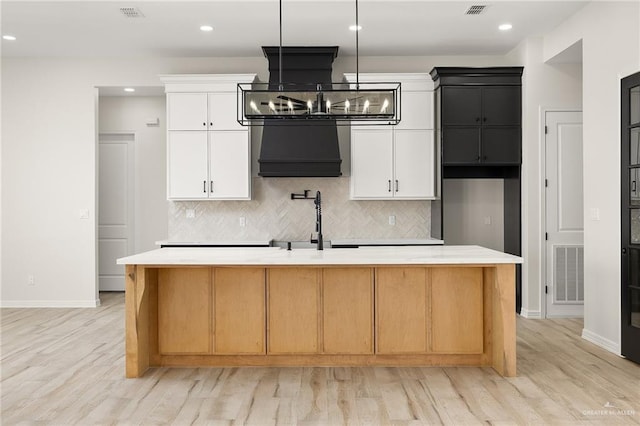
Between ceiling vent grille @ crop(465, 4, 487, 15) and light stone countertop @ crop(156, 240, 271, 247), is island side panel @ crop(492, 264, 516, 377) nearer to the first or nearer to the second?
ceiling vent grille @ crop(465, 4, 487, 15)

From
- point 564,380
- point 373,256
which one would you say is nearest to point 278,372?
point 373,256

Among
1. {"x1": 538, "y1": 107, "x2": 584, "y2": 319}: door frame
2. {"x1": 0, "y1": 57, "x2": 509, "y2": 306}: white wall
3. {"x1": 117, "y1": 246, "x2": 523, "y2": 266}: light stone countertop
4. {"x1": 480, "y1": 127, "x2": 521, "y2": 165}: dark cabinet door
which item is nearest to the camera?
{"x1": 117, "y1": 246, "x2": 523, "y2": 266}: light stone countertop

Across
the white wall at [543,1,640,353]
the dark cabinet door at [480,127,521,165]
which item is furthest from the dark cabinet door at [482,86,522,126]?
the white wall at [543,1,640,353]

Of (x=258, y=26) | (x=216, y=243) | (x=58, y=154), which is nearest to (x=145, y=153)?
(x=58, y=154)

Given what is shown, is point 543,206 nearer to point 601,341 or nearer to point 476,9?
point 601,341

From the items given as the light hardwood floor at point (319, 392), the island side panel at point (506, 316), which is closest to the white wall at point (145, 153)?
the light hardwood floor at point (319, 392)

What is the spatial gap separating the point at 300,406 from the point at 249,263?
39.2 inches

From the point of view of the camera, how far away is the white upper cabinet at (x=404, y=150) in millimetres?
6172

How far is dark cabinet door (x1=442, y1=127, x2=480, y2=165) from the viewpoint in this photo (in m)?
6.02

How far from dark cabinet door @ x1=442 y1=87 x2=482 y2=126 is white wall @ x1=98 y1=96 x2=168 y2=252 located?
12.9 ft

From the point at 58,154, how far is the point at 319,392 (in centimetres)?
480

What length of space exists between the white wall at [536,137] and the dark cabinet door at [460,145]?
54cm

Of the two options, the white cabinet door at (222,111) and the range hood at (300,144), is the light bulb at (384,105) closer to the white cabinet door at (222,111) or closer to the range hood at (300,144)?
the range hood at (300,144)

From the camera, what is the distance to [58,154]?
654cm
